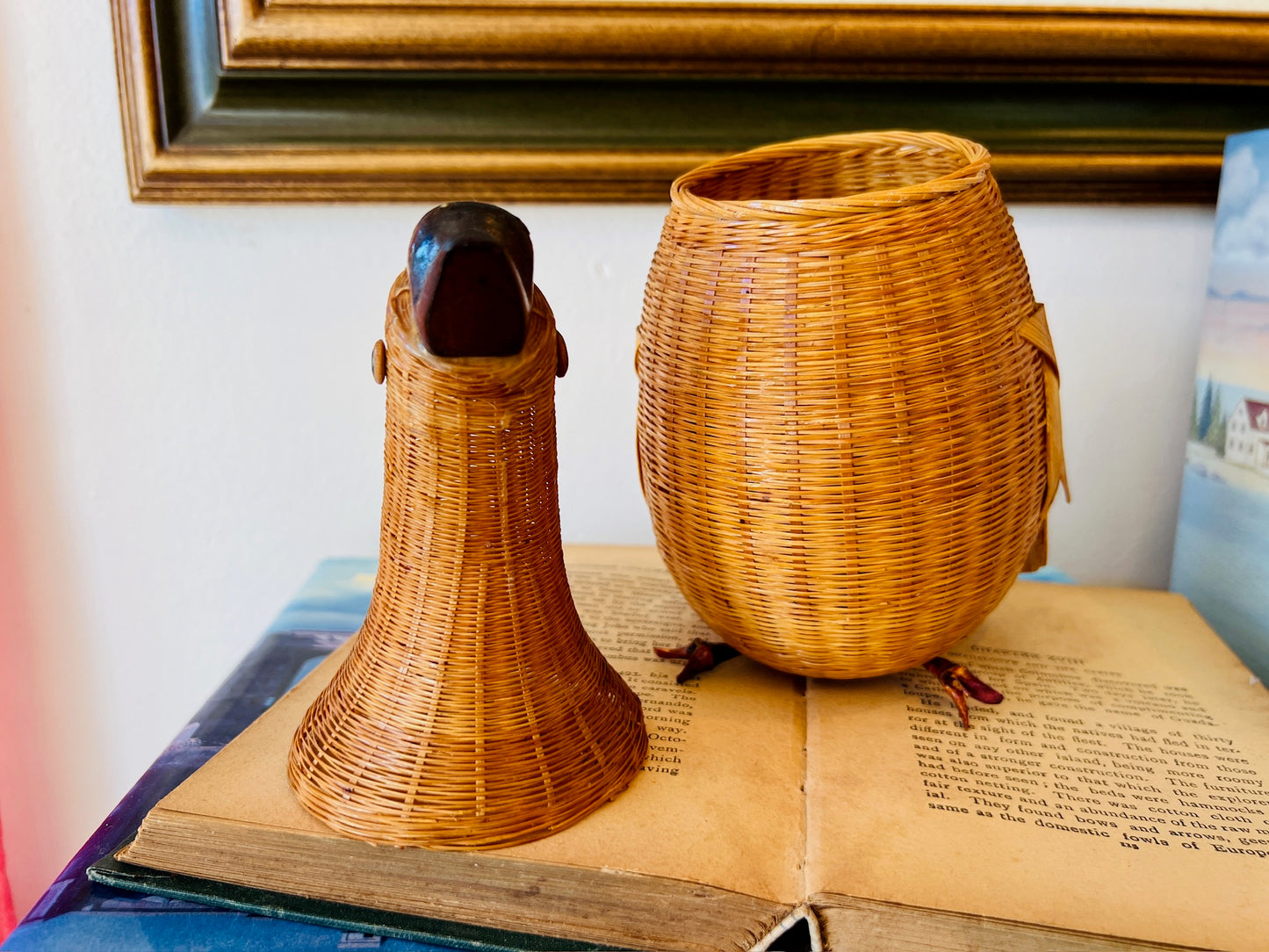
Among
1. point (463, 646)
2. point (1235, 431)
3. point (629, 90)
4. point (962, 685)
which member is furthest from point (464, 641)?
point (1235, 431)

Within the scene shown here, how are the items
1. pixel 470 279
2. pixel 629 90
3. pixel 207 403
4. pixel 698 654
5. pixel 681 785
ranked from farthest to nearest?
1. pixel 207 403
2. pixel 629 90
3. pixel 698 654
4. pixel 681 785
5. pixel 470 279

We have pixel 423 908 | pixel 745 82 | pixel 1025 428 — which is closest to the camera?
pixel 423 908

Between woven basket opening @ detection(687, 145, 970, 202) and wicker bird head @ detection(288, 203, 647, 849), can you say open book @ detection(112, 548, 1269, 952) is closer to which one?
wicker bird head @ detection(288, 203, 647, 849)

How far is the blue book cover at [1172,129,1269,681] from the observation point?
62 cm

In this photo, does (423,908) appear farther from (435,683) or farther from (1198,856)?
(1198,856)

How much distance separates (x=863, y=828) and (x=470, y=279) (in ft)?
0.93

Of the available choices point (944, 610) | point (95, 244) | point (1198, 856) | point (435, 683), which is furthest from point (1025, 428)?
point (95, 244)

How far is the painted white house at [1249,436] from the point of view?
611mm

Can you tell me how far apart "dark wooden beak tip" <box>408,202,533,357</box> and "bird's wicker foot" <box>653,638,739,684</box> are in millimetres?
247

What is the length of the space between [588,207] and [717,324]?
0.30m

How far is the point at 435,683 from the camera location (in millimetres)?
423

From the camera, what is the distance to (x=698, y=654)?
559mm

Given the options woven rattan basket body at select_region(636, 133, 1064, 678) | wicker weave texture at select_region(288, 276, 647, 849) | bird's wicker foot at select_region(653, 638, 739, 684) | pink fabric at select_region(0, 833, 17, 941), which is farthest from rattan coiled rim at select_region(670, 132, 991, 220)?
pink fabric at select_region(0, 833, 17, 941)

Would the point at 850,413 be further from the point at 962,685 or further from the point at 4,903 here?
the point at 4,903
